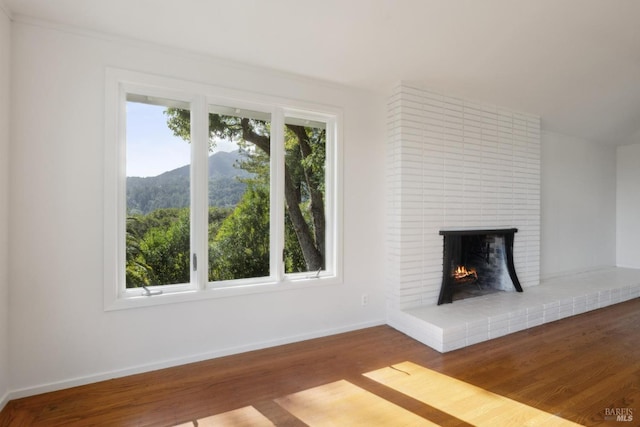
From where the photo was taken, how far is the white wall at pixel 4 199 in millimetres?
1956

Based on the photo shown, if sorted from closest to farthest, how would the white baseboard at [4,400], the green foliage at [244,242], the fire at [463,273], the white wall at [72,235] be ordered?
the white baseboard at [4,400]
the white wall at [72,235]
the green foliage at [244,242]
the fire at [463,273]

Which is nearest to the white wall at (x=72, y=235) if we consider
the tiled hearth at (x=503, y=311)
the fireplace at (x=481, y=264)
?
the tiled hearth at (x=503, y=311)

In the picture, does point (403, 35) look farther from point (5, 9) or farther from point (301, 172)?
point (5, 9)

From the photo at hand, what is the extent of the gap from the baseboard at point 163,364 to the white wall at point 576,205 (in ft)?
12.2

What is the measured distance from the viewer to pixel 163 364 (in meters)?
2.45

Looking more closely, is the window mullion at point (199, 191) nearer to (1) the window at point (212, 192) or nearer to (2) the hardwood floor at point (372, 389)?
(1) the window at point (212, 192)

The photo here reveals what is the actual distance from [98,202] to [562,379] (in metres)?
3.68

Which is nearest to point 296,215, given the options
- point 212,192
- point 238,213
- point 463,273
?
point 238,213

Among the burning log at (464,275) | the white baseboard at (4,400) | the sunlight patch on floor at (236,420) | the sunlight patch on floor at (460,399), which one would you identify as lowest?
the sunlight patch on floor at (236,420)

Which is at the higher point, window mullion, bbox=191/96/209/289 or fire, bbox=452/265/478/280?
window mullion, bbox=191/96/209/289

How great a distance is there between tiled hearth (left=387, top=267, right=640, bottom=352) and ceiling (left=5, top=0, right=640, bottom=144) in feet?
7.90

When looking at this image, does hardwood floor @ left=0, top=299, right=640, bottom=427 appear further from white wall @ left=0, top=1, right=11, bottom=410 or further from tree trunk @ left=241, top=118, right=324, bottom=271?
tree trunk @ left=241, top=118, right=324, bottom=271

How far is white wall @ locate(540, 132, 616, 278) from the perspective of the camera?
490 cm

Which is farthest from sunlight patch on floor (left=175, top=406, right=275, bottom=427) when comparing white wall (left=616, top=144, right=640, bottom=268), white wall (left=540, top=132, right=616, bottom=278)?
white wall (left=616, top=144, right=640, bottom=268)
